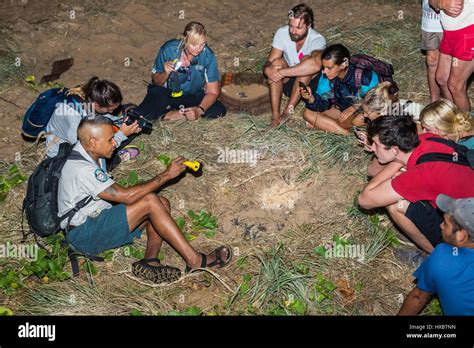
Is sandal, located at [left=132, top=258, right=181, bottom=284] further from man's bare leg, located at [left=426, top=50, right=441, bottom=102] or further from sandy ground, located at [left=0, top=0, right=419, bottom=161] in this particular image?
man's bare leg, located at [left=426, top=50, right=441, bottom=102]

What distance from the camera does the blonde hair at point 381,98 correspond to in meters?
5.37

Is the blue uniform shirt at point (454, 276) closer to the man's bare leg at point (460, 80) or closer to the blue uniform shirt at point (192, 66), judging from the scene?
the man's bare leg at point (460, 80)

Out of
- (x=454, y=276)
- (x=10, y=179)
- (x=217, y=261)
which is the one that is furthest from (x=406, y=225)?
(x=10, y=179)

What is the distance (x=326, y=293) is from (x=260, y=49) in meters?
3.76

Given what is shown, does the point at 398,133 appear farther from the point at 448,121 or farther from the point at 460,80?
the point at 460,80

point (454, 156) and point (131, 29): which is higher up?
point (454, 156)

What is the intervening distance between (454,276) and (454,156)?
111 cm

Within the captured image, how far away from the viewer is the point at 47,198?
4.55 m

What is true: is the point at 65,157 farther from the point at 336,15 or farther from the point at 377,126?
the point at 336,15

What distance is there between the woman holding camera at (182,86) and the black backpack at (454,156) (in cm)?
255

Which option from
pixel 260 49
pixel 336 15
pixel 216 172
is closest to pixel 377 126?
pixel 216 172

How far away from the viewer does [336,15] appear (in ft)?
26.0

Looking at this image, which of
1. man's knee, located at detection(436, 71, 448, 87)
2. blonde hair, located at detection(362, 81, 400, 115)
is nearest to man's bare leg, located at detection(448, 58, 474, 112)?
man's knee, located at detection(436, 71, 448, 87)

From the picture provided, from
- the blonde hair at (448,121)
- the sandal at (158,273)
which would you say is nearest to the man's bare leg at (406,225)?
the blonde hair at (448,121)
